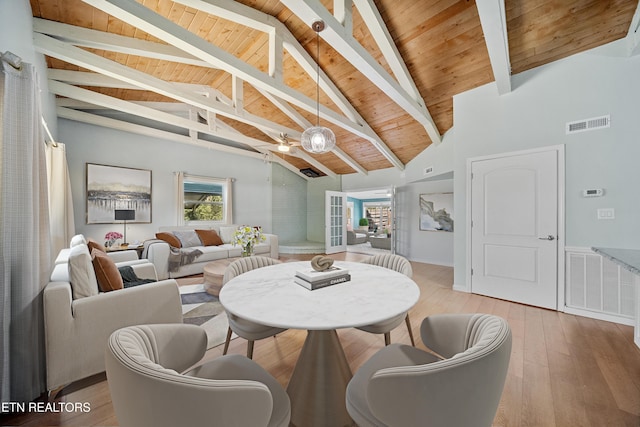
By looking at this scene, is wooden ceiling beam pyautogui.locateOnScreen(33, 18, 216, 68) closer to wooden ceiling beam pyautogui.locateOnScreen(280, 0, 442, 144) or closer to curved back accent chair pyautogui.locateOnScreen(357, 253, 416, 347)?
wooden ceiling beam pyautogui.locateOnScreen(280, 0, 442, 144)

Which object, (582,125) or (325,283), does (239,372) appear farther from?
(582,125)

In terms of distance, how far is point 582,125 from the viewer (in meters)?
2.78

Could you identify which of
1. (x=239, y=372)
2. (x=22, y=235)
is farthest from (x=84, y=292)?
(x=239, y=372)

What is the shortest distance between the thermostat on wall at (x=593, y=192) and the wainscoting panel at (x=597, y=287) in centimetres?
60

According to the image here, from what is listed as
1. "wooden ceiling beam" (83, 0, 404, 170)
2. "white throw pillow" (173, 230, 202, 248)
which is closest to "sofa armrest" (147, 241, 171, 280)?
"white throw pillow" (173, 230, 202, 248)

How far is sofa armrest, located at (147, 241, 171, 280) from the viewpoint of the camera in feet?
13.3

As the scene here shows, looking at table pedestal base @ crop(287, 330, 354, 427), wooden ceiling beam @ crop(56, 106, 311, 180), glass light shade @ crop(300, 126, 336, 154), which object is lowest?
table pedestal base @ crop(287, 330, 354, 427)

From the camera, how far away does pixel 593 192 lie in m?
2.72

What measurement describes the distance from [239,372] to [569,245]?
370 centimetres

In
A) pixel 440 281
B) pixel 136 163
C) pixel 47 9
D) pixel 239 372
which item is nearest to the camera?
pixel 239 372

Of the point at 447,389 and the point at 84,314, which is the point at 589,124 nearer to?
the point at 447,389

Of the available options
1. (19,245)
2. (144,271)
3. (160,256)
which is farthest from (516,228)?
(160,256)

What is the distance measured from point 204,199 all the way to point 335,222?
3569 mm

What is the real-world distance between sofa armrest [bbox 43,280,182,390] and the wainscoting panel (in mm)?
4209
